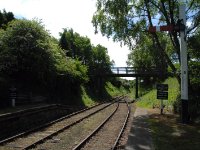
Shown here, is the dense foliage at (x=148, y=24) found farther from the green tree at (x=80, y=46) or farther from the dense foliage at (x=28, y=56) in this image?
the green tree at (x=80, y=46)

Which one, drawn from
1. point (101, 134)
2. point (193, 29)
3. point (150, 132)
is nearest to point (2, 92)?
point (101, 134)

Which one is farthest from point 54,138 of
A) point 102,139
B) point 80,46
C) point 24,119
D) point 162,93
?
point 80,46

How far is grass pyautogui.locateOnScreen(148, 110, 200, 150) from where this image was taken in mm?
12848

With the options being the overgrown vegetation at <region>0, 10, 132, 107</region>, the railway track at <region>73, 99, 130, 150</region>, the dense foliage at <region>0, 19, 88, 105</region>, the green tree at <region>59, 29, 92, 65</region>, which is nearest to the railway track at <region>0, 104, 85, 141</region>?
the overgrown vegetation at <region>0, 10, 132, 107</region>

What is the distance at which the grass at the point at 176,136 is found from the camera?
12.8m

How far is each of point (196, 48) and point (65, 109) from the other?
36.2 ft

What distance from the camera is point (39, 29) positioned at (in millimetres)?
30641

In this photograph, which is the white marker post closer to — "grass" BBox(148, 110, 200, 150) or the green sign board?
"grass" BBox(148, 110, 200, 150)

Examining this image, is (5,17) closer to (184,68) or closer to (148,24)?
(148,24)

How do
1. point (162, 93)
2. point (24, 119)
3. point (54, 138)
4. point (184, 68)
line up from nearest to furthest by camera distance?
point (54, 138) < point (184, 68) < point (24, 119) < point (162, 93)

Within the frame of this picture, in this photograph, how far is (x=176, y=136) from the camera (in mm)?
15156

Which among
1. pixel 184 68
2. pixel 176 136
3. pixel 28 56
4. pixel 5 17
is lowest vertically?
pixel 176 136

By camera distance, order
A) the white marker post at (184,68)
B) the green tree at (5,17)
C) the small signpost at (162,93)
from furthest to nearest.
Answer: the green tree at (5,17)
the small signpost at (162,93)
the white marker post at (184,68)

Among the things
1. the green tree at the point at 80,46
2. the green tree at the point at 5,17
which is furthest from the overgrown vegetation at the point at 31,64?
the green tree at the point at 80,46
